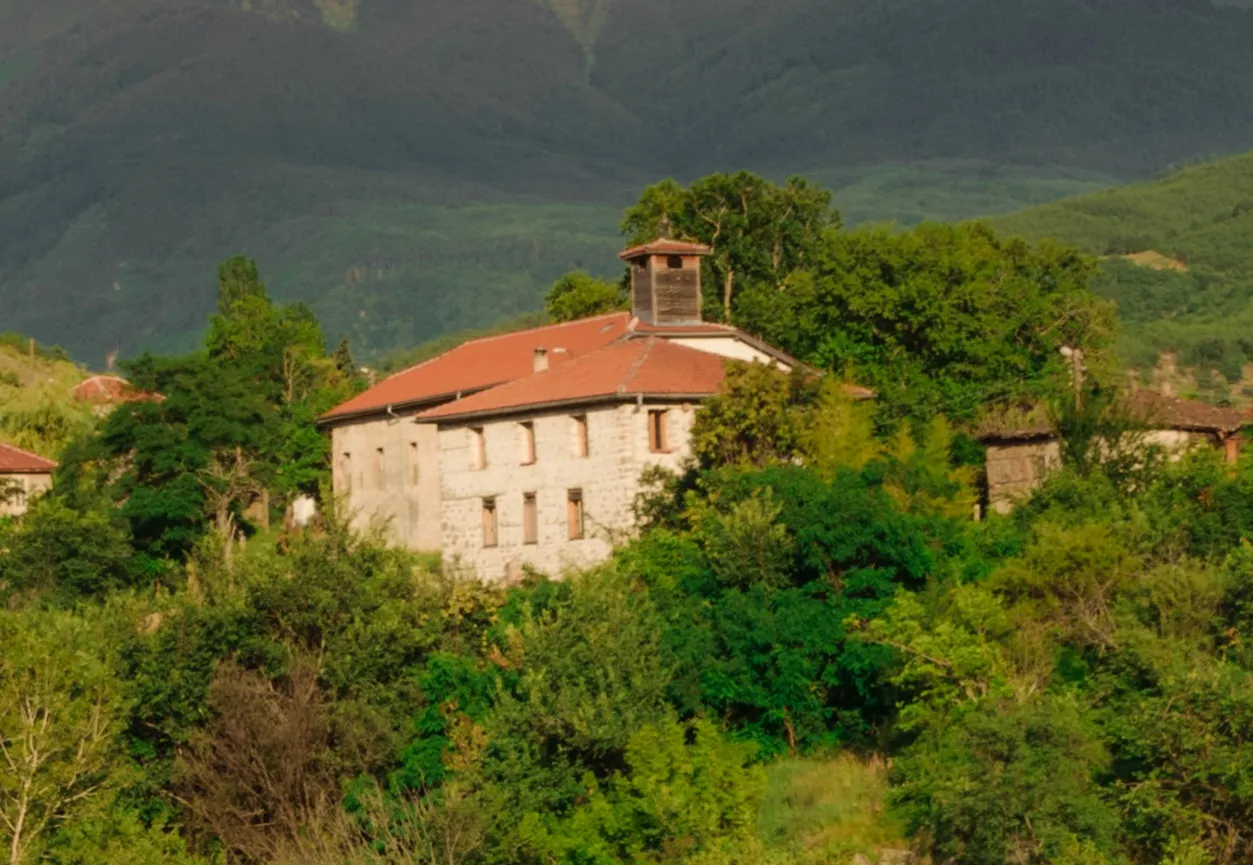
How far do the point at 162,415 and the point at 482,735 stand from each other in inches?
1243

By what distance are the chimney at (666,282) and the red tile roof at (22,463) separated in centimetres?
2400

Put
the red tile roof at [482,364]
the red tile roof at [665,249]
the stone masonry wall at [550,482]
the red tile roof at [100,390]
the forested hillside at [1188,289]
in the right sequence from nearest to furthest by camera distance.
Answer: the stone masonry wall at [550,482] → the red tile roof at [665,249] → the red tile roof at [482,364] → the red tile roof at [100,390] → the forested hillside at [1188,289]

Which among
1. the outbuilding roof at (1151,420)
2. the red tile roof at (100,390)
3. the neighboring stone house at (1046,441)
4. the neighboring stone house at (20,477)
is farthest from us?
the red tile roof at (100,390)

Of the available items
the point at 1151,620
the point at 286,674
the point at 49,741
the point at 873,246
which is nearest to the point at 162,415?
the point at 873,246

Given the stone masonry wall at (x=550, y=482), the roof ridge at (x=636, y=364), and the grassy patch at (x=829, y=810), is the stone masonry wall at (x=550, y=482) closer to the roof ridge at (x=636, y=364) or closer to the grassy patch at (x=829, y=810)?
the roof ridge at (x=636, y=364)

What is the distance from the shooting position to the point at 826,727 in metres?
46.1

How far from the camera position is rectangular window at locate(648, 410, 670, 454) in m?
56.2

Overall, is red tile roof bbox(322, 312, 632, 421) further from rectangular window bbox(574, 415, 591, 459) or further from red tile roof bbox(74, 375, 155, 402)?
red tile roof bbox(74, 375, 155, 402)

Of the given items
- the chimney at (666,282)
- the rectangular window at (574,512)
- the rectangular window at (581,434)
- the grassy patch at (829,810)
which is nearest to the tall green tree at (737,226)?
the chimney at (666,282)

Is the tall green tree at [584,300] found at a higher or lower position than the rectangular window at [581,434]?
higher

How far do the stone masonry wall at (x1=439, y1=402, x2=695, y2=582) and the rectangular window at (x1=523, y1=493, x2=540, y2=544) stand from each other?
12 cm

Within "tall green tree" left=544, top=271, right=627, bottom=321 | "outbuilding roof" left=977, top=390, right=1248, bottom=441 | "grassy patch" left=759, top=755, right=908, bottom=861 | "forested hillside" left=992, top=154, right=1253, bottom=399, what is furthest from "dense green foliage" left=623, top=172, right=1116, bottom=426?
"forested hillside" left=992, top=154, right=1253, bottom=399

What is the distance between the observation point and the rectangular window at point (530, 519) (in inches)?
2285

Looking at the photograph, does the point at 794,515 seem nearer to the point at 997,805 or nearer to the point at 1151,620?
the point at 1151,620
